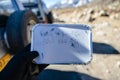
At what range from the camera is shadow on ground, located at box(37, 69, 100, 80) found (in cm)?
585

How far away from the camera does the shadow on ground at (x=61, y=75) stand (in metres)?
5.85

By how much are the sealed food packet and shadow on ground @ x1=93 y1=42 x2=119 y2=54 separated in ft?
18.7

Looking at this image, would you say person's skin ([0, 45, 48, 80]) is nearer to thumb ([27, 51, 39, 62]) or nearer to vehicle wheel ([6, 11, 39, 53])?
thumb ([27, 51, 39, 62])

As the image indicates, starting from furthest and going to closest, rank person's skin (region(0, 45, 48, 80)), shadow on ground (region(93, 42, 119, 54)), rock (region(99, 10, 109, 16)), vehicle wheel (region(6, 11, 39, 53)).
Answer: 1. rock (region(99, 10, 109, 16))
2. shadow on ground (region(93, 42, 119, 54))
3. vehicle wheel (region(6, 11, 39, 53))
4. person's skin (region(0, 45, 48, 80))

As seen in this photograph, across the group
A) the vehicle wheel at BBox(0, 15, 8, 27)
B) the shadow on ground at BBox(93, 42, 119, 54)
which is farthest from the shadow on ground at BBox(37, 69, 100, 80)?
the shadow on ground at BBox(93, 42, 119, 54)

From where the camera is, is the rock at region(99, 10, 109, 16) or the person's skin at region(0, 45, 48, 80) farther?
the rock at region(99, 10, 109, 16)

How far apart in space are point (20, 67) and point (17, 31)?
172 cm

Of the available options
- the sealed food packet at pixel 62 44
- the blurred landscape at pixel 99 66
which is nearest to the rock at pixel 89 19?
the blurred landscape at pixel 99 66

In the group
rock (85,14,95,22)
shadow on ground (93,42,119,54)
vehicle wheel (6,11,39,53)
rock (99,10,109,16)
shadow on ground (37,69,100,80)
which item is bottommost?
rock (85,14,95,22)

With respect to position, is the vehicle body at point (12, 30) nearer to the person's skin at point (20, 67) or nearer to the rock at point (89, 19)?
the person's skin at point (20, 67)

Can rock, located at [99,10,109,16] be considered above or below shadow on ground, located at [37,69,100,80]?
below

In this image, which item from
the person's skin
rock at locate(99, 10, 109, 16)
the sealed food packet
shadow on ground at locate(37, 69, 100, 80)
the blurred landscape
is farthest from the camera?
rock at locate(99, 10, 109, 16)

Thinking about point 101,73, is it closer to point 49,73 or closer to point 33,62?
point 49,73

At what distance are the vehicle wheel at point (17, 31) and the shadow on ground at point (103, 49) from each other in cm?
408
